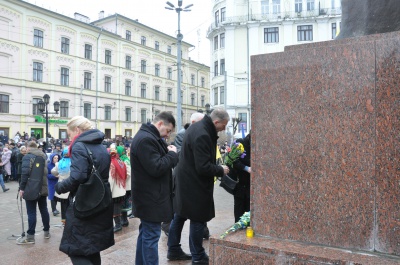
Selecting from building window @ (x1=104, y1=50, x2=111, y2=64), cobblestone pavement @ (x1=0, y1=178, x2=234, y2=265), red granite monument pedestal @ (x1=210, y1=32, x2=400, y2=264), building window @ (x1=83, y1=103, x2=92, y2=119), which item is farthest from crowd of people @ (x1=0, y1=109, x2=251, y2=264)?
building window @ (x1=104, y1=50, x2=111, y2=64)

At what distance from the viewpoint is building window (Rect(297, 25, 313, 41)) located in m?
39.8

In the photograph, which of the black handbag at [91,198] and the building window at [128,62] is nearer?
the black handbag at [91,198]

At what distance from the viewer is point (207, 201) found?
4.27 metres

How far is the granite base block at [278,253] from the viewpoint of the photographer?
8.60 feet

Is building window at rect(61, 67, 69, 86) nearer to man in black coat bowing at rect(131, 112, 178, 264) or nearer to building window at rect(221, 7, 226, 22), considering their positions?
building window at rect(221, 7, 226, 22)

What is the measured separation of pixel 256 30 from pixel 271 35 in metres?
1.75

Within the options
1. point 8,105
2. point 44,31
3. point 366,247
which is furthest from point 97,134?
point 44,31

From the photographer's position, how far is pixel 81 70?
41.3 m

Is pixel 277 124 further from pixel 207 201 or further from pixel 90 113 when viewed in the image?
pixel 90 113

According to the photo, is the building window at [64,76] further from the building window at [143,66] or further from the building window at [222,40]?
the building window at [222,40]

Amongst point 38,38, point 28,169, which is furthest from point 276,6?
point 28,169

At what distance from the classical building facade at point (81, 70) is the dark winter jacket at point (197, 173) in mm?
33742

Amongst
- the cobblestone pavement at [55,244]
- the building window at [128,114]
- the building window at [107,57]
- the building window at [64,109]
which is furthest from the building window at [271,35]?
the cobblestone pavement at [55,244]

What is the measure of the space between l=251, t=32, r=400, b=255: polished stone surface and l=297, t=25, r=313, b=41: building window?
39.4 meters
